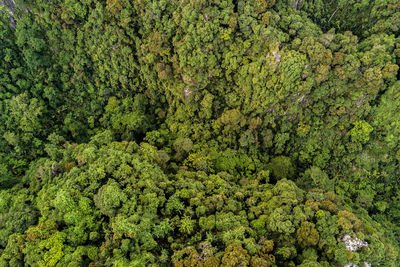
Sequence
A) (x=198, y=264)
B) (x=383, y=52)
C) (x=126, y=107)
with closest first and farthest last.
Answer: (x=198, y=264) → (x=383, y=52) → (x=126, y=107)

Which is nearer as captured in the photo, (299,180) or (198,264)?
(198,264)

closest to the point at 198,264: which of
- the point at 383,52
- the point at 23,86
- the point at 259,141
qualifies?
the point at 259,141

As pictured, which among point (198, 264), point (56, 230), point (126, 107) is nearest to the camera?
→ point (198, 264)

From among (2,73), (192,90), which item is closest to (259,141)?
(192,90)

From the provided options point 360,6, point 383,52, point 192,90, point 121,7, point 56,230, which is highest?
point 360,6

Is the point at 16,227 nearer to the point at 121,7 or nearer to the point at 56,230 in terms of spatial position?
the point at 56,230

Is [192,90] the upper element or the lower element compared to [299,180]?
upper
